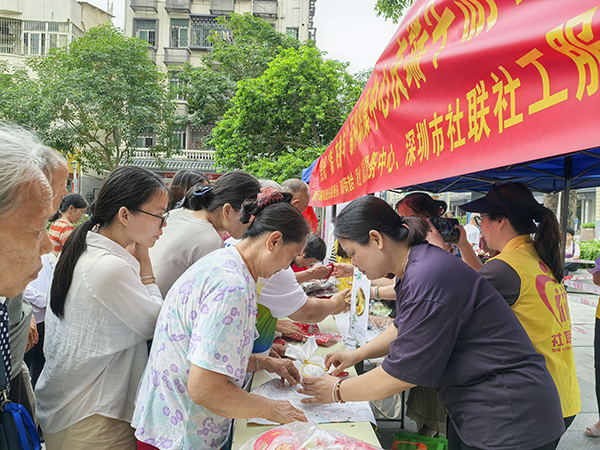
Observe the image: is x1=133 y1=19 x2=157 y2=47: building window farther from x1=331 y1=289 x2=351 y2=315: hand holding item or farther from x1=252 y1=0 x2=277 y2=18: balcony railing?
x1=331 y1=289 x2=351 y2=315: hand holding item

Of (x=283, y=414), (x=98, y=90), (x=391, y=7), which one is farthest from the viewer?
(x=98, y=90)

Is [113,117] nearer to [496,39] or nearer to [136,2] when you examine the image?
[136,2]

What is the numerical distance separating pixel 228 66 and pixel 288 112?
838cm

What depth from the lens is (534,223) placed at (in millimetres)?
1867

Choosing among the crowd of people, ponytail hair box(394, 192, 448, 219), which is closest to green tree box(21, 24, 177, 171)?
ponytail hair box(394, 192, 448, 219)

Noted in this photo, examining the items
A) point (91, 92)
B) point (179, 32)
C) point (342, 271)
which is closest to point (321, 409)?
point (342, 271)

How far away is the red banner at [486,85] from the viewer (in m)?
0.65

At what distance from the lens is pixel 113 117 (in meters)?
16.4

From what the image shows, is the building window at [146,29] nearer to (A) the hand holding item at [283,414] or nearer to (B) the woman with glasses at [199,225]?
(B) the woman with glasses at [199,225]

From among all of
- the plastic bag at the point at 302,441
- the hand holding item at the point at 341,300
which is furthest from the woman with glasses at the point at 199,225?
the plastic bag at the point at 302,441

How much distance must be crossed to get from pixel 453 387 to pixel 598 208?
25.5 m

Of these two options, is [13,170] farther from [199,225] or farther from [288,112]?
[288,112]

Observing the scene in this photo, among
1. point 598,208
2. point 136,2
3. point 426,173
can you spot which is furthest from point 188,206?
point 136,2

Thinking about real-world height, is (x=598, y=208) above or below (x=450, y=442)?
above
